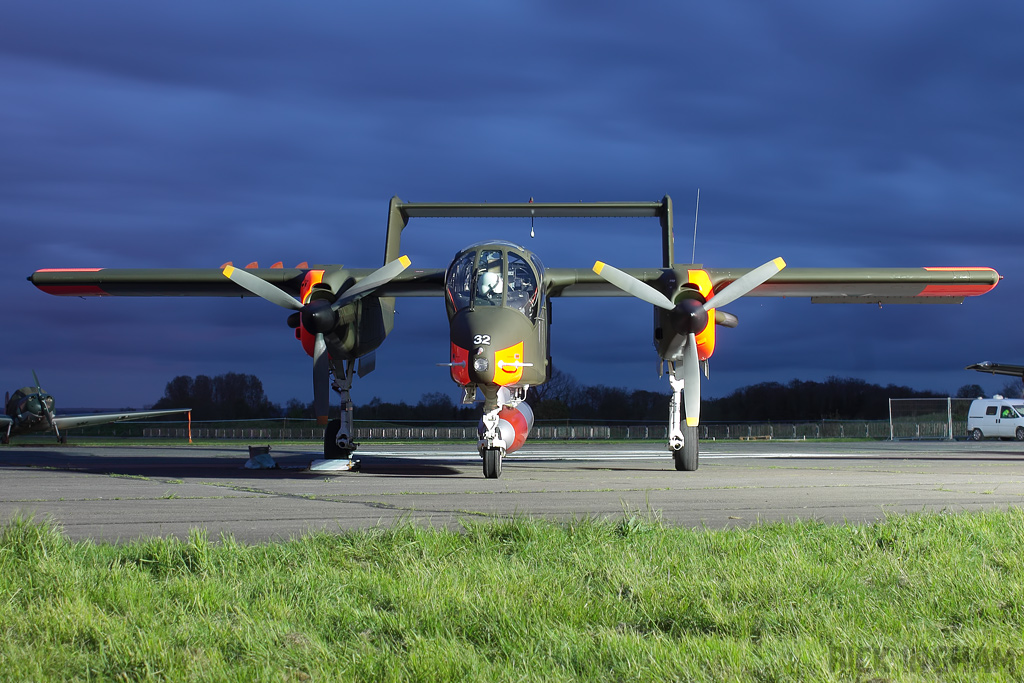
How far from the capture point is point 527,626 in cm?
412

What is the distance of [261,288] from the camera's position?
58.5 feet

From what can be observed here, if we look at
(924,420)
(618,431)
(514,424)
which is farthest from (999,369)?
(514,424)

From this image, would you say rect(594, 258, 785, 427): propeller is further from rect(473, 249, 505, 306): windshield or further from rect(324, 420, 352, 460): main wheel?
rect(324, 420, 352, 460): main wheel

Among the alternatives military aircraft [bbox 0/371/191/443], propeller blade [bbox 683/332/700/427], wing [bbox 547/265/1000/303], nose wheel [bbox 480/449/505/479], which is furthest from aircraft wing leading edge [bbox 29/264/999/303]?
military aircraft [bbox 0/371/191/443]

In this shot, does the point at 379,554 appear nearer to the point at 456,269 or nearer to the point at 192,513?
the point at 192,513

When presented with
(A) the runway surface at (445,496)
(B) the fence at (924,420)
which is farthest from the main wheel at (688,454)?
(B) the fence at (924,420)

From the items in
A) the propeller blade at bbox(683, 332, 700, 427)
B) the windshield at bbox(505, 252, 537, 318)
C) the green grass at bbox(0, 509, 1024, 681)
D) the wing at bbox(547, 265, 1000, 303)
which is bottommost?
the green grass at bbox(0, 509, 1024, 681)

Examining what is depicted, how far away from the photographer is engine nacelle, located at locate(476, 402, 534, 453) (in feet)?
51.7

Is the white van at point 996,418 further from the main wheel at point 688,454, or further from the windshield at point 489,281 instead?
the windshield at point 489,281

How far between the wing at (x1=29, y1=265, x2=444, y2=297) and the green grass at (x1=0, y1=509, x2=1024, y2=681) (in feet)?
43.4

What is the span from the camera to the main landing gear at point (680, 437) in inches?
689

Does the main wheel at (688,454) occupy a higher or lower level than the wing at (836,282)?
lower

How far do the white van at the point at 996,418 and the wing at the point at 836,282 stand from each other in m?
24.9

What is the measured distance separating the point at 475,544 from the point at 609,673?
114 inches
